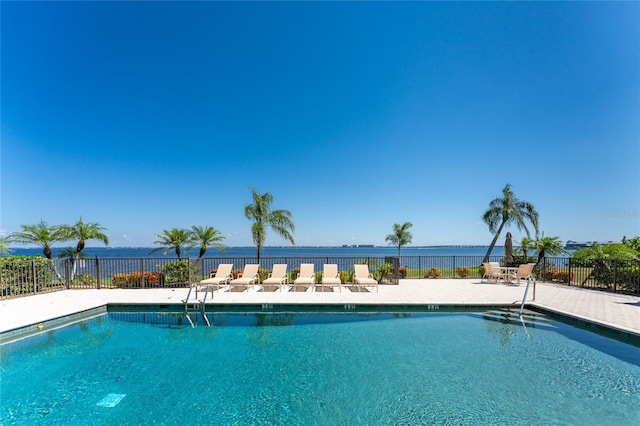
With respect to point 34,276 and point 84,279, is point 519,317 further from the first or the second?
point 34,276

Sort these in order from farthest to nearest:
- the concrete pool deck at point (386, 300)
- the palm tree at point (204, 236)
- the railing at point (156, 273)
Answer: the palm tree at point (204, 236)
the railing at point (156, 273)
the concrete pool deck at point (386, 300)

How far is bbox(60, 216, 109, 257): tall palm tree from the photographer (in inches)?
481

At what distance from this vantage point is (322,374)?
448 centimetres

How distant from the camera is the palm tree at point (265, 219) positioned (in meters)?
13.7

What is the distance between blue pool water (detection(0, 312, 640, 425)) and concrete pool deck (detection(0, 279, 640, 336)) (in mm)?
757

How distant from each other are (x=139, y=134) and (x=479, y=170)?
766 inches

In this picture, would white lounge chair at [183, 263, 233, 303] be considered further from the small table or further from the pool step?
the small table

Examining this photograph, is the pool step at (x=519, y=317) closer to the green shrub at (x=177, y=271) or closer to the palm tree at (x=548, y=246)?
the palm tree at (x=548, y=246)

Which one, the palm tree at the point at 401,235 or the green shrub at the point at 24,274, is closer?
the green shrub at the point at 24,274

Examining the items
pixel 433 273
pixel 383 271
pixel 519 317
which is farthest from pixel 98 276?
pixel 433 273

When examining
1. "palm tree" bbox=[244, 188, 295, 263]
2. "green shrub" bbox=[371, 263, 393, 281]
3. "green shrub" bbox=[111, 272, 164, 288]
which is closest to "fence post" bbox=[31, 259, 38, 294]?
"green shrub" bbox=[111, 272, 164, 288]

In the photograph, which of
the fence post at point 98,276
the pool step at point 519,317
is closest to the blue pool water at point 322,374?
the pool step at point 519,317

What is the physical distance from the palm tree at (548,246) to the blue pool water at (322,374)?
9.25 metres

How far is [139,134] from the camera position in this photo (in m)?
15.6
